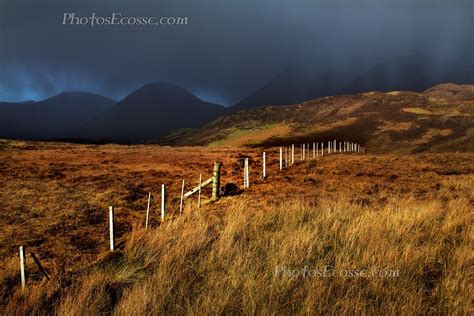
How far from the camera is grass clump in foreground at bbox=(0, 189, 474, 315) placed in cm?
414

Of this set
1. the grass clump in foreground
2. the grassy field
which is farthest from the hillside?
the grass clump in foreground

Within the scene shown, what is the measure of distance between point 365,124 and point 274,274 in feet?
280

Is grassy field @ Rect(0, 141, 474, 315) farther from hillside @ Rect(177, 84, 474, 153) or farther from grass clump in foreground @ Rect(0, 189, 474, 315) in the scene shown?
hillside @ Rect(177, 84, 474, 153)

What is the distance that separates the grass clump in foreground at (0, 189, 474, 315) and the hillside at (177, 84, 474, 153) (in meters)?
52.2

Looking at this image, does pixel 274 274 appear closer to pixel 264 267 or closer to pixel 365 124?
pixel 264 267

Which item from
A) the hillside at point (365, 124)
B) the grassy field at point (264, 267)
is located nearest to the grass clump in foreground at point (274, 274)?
the grassy field at point (264, 267)

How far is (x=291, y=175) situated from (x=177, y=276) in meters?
17.4

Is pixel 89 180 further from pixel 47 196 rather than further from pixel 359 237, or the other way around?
pixel 359 237

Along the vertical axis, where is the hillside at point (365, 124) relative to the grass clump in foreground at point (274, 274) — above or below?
above

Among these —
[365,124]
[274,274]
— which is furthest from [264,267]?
[365,124]

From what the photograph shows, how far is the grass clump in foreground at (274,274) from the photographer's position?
163 inches

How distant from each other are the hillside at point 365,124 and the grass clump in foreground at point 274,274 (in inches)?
2053

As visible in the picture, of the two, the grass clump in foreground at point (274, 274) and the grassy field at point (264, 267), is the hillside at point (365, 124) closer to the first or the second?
the grassy field at point (264, 267)

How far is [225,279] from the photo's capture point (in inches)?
186
